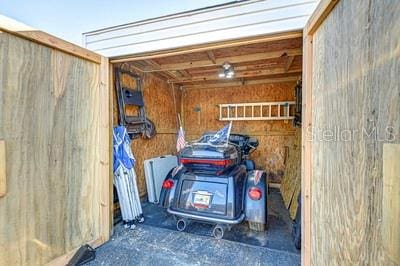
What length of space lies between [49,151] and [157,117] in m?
2.50

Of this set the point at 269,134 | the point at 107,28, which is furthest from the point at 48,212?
the point at 269,134

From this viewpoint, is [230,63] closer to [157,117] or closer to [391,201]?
[157,117]

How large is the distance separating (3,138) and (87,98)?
81 centimetres

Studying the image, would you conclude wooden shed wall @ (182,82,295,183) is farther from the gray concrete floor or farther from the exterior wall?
the exterior wall

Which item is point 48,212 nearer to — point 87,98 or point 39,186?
point 39,186

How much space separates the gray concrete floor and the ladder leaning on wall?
2.78m

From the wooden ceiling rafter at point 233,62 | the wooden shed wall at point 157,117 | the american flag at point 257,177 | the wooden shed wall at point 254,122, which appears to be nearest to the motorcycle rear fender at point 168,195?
the wooden shed wall at point 157,117

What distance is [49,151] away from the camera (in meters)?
1.74

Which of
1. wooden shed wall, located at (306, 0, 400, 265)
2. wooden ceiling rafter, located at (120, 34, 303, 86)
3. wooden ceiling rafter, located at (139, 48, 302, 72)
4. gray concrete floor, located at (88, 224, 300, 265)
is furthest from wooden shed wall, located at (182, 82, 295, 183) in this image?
wooden shed wall, located at (306, 0, 400, 265)

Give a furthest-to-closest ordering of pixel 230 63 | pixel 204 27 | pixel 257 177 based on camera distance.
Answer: pixel 230 63, pixel 257 177, pixel 204 27
